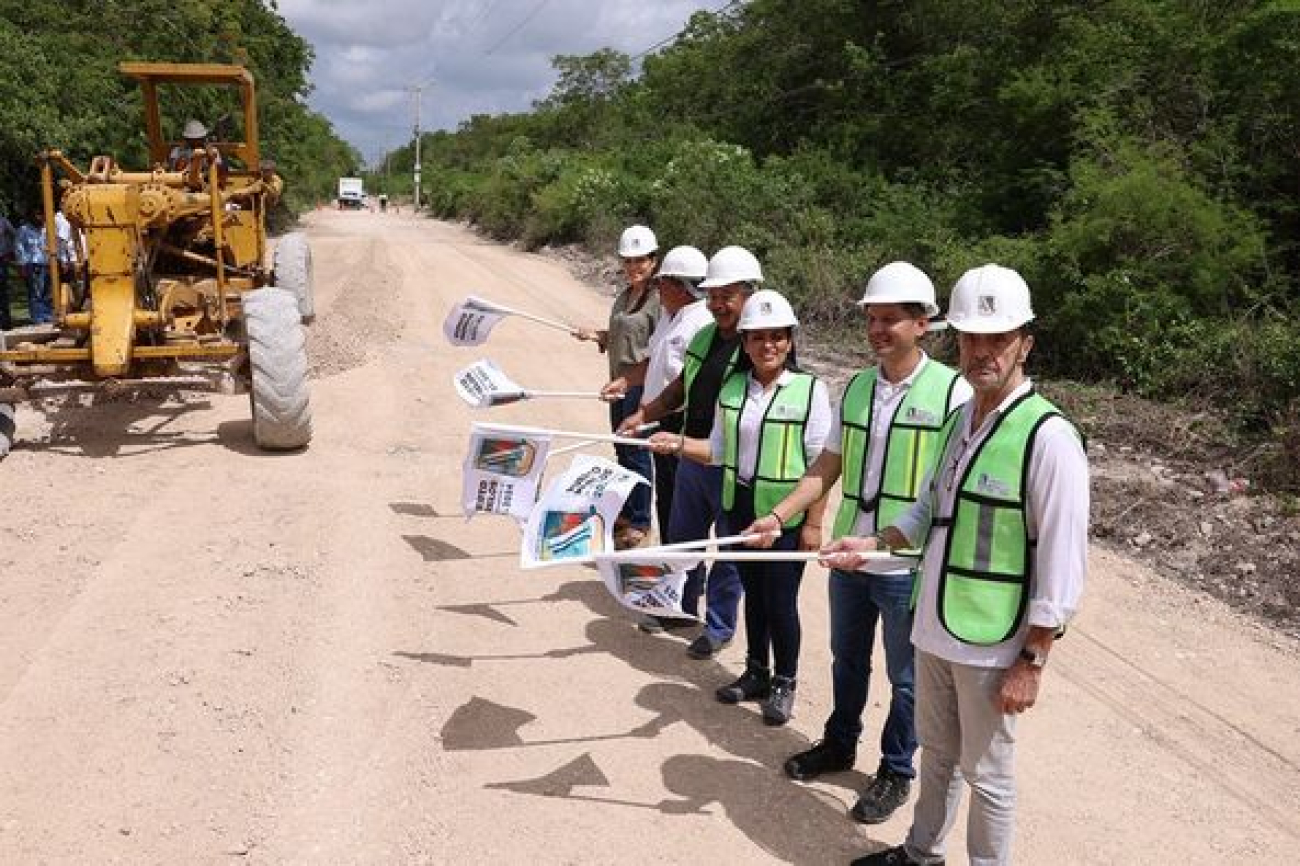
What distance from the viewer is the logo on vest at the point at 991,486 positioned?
2.82 metres

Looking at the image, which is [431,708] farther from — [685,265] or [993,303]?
[993,303]

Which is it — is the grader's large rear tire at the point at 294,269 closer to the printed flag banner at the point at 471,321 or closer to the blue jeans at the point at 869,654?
the printed flag banner at the point at 471,321

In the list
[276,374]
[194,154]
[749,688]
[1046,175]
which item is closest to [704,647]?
[749,688]

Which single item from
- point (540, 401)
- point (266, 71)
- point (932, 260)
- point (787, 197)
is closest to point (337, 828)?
point (540, 401)

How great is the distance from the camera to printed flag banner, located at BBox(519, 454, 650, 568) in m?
3.82

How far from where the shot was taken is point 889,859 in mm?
3436

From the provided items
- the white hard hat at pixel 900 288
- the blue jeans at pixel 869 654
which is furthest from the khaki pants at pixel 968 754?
the white hard hat at pixel 900 288

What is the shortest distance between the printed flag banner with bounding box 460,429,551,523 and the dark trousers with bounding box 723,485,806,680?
962mm

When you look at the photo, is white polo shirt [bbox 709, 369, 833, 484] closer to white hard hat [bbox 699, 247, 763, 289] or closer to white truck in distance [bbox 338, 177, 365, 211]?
white hard hat [bbox 699, 247, 763, 289]

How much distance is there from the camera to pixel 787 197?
54.2ft

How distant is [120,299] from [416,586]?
3.54 metres

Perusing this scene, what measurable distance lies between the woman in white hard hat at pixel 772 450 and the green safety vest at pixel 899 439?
369 millimetres

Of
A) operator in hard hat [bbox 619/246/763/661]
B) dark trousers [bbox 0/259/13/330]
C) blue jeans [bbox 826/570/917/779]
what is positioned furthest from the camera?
dark trousers [bbox 0/259/13/330]

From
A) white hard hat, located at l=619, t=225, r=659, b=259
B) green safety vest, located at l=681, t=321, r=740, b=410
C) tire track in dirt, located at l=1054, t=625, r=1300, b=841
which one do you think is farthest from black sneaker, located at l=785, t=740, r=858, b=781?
white hard hat, located at l=619, t=225, r=659, b=259
